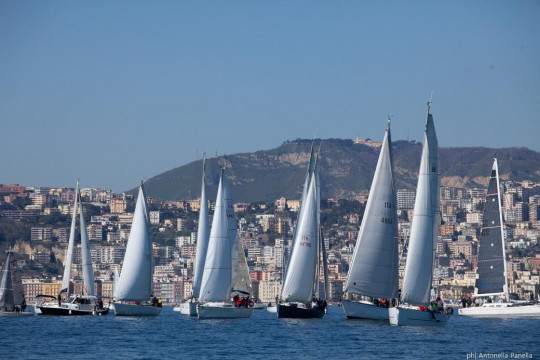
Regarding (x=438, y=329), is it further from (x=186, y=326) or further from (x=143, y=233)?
(x=143, y=233)

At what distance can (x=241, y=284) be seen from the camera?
66312 mm

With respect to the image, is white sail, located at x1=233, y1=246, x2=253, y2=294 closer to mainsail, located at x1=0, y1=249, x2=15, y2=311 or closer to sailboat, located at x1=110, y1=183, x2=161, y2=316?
sailboat, located at x1=110, y1=183, x2=161, y2=316

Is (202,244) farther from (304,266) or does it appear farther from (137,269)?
(304,266)

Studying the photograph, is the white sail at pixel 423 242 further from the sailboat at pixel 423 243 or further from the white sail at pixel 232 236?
the white sail at pixel 232 236

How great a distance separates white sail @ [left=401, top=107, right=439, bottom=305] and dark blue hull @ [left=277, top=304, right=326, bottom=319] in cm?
772

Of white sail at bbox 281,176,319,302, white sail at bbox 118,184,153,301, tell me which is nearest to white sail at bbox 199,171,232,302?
white sail at bbox 281,176,319,302

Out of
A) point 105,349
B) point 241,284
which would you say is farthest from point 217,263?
point 105,349

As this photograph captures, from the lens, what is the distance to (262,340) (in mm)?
49406

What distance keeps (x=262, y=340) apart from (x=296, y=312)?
7.84m

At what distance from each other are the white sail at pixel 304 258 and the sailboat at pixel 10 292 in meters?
17.3

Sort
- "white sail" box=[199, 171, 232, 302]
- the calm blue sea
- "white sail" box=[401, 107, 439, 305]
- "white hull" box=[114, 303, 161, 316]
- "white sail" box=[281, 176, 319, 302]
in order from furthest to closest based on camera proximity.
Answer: "white hull" box=[114, 303, 161, 316], "white sail" box=[199, 171, 232, 302], "white sail" box=[281, 176, 319, 302], "white sail" box=[401, 107, 439, 305], the calm blue sea

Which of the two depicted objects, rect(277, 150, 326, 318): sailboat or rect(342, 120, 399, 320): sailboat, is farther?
rect(277, 150, 326, 318): sailboat

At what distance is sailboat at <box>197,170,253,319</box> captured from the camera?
5781 centimetres

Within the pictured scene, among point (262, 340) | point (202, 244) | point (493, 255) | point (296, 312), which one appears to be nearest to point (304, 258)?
point (296, 312)
